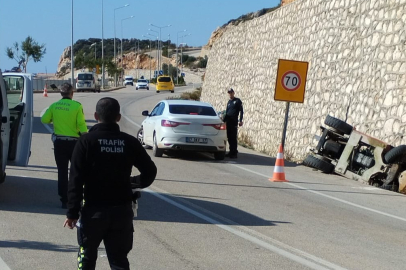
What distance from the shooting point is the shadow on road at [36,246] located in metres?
7.84

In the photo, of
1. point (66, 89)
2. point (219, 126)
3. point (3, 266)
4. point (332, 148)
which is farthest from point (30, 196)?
point (332, 148)

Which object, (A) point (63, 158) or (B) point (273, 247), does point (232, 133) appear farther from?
(B) point (273, 247)

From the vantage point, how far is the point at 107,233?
5.21m

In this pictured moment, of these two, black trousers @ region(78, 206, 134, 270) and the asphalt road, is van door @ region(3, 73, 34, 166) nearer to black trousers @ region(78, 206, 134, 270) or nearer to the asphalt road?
A: the asphalt road

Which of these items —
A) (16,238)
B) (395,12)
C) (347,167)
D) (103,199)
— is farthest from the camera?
(395,12)

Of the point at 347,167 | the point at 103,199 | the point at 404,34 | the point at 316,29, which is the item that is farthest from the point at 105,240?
the point at 316,29

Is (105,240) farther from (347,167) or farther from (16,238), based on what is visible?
(347,167)

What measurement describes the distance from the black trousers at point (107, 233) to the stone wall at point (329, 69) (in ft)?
38.2

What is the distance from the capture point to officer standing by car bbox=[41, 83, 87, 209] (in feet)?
32.6

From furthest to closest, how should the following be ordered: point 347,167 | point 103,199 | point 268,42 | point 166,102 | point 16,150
→ point 268,42
point 166,102
point 347,167
point 16,150
point 103,199

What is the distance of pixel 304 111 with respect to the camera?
833 inches

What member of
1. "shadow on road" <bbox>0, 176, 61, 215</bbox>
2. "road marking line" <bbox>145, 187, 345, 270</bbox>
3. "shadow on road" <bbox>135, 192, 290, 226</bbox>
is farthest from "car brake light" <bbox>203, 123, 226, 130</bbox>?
"road marking line" <bbox>145, 187, 345, 270</bbox>

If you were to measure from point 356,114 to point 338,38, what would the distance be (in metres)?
3.01

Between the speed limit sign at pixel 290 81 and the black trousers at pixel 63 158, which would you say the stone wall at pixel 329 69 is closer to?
the speed limit sign at pixel 290 81
